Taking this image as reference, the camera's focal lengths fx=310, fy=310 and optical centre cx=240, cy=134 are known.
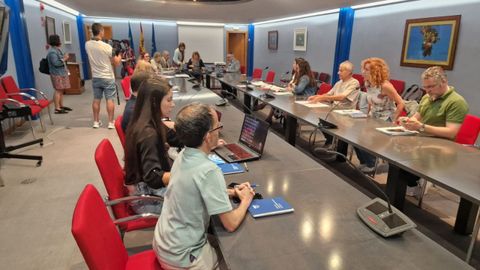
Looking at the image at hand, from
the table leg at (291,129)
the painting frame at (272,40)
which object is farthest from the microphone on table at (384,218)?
the painting frame at (272,40)

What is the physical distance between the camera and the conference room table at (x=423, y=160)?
1.70 meters

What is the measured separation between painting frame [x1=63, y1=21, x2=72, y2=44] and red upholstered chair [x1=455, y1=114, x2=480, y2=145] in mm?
9231

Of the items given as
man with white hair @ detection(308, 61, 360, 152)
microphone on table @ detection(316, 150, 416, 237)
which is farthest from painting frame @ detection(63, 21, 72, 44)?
microphone on table @ detection(316, 150, 416, 237)

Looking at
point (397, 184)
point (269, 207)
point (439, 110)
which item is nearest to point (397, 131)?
point (439, 110)

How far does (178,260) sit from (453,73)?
17.0 feet

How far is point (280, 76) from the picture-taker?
10.2 m

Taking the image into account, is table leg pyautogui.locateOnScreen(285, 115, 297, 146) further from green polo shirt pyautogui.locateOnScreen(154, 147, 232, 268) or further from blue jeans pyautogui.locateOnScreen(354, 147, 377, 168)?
green polo shirt pyautogui.locateOnScreen(154, 147, 232, 268)

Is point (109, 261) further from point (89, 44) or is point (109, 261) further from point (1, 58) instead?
point (89, 44)

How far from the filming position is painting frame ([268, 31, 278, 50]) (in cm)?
1051

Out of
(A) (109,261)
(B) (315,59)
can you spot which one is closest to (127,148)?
(A) (109,261)

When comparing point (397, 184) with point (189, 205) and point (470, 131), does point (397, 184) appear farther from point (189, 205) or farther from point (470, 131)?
point (189, 205)

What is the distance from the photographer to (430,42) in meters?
5.02

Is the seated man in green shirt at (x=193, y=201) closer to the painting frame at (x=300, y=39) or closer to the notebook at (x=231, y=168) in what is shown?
the notebook at (x=231, y=168)

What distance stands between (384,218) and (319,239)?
0.96 ft
